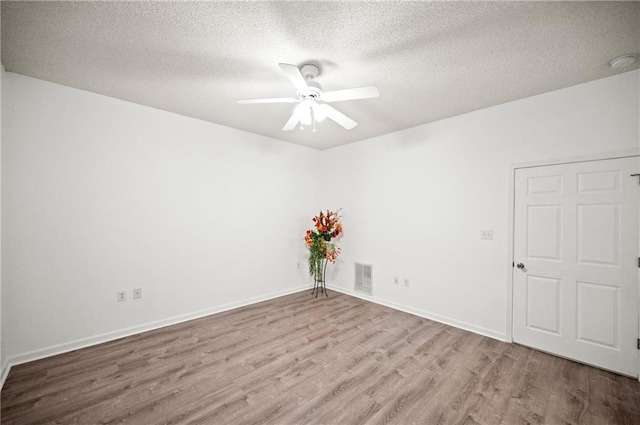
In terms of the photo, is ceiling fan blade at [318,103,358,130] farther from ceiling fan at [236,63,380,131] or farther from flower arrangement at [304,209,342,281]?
flower arrangement at [304,209,342,281]

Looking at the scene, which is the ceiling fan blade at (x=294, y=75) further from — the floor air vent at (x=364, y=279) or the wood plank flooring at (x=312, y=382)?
the floor air vent at (x=364, y=279)

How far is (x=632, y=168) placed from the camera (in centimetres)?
228

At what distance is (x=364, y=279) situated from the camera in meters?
4.42

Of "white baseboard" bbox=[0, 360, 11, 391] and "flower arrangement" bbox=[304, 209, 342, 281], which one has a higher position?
"flower arrangement" bbox=[304, 209, 342, 281]

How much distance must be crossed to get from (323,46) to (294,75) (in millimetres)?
369

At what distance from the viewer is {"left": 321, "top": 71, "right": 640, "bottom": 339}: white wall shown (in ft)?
8.14

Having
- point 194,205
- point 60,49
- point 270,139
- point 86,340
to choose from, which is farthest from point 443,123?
Answer: point 86,340

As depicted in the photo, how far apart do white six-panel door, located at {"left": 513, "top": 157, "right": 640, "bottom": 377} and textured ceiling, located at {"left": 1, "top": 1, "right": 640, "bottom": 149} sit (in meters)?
0.99

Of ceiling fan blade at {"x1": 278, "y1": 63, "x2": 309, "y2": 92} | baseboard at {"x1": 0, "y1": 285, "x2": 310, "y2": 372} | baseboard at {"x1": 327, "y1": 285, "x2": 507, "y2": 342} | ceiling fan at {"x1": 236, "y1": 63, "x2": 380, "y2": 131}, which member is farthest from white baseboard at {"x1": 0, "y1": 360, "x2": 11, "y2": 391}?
baseboard at {"x1": 327, "y1": 285, "x2": 507, "y2": 342}

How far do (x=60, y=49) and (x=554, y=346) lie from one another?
5.34 metres

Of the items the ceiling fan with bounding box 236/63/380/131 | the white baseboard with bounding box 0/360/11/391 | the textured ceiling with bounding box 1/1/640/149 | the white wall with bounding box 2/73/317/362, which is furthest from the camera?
the white wall with bounding box 2/73/317/362

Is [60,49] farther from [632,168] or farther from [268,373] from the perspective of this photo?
[632,168]

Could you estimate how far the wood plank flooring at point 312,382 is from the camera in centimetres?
180

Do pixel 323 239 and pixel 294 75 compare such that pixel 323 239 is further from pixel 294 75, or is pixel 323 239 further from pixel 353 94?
pixel 294 75
